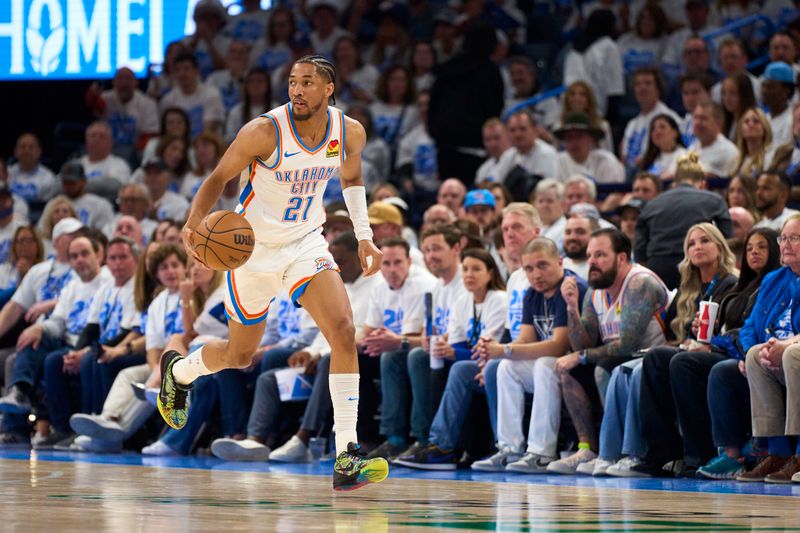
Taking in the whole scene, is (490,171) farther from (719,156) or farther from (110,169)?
(110,169)

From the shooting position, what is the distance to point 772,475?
6984 mm

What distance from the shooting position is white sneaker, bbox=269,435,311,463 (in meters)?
9.02

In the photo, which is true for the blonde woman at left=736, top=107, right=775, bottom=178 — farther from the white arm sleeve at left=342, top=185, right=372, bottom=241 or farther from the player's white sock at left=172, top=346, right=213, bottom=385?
the player's white sock at left=172, top=346, right=213, bottom=385

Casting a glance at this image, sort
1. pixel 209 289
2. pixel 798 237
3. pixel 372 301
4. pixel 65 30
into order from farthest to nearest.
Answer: pixel 65 30 → pixel 209 289 → pixel 372 301 → pixel 798 237

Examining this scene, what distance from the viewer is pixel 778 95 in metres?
10.6

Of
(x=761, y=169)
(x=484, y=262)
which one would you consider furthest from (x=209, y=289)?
(x=761, y=169)

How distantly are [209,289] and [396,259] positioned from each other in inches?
65.7

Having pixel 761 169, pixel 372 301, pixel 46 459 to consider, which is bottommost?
pixel 46 459

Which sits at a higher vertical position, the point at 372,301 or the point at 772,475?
the point at 372,301

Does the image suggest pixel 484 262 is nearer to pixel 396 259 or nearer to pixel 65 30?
pixel 396 259

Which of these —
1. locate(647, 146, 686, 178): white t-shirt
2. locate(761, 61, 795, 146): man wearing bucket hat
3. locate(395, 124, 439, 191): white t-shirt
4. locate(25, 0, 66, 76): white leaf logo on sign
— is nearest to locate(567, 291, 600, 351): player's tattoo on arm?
locate(647, 146, 686, 178): white t-shirt

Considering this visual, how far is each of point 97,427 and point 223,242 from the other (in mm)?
4209

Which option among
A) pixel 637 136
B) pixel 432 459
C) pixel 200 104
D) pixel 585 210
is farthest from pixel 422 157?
pixel 432 459

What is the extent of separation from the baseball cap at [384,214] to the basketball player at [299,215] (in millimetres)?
3440
